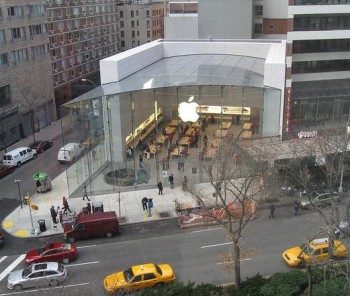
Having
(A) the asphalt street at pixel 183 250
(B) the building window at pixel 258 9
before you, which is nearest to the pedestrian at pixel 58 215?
(A) the asphalt street at pixel 183 250

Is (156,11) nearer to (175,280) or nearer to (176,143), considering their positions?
(176,143)

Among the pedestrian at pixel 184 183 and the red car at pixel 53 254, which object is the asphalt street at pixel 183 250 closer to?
the red car at pixel 53 254

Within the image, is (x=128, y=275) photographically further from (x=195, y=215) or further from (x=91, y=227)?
(x=195, y=215)

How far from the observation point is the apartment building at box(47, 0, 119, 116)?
2532 inches

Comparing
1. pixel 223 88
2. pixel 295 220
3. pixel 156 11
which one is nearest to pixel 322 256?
pixel 295 220

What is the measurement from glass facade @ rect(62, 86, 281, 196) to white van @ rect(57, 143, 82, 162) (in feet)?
2.14

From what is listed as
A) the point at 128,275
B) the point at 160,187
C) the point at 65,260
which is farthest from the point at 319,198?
the point at 65,260

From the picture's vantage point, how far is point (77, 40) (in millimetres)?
70062

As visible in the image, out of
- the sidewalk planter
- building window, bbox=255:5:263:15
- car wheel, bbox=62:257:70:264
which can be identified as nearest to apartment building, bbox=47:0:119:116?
building window, bbox=255:5:263:15

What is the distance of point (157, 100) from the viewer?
3775 centimetres

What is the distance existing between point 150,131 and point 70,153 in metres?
8.12

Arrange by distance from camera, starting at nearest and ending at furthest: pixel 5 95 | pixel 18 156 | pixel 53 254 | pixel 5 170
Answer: pixel 53 254 → pixel 5 170 → pixel 18 156 → pixel 5 95

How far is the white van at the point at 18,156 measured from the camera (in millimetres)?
43612

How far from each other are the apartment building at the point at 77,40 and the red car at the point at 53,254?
3939 centimetres
